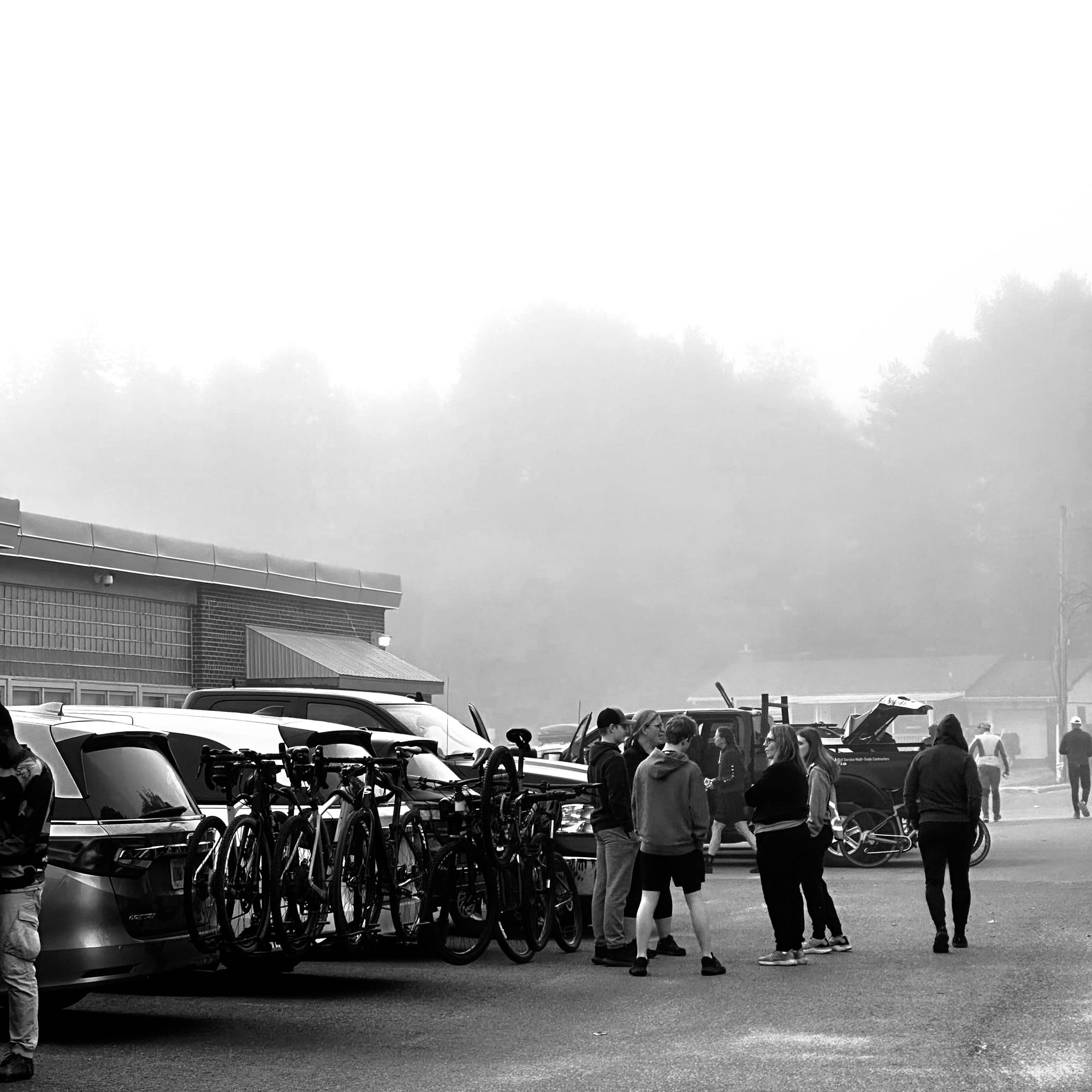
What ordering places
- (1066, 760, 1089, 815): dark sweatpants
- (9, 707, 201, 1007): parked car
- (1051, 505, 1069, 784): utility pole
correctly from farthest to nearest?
1. (1051, 505, 1069, 784): utility pole
2. (1066, 760, 1089, 815): dark sweatpants
3. (9, 707, 201, 1007): parked car

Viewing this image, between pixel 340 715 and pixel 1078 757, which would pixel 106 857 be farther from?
pixel 1078 757

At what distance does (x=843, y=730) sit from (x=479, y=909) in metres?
12.7

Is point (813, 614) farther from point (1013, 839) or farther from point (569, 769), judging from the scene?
point (569, 769)

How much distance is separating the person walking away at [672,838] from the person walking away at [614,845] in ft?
1.50

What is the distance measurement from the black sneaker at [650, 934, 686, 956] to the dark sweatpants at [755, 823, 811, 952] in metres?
0.88

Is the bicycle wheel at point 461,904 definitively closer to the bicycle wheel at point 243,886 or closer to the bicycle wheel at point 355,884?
the bicycle wheel at point 355,884

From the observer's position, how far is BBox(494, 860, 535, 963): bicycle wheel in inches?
437

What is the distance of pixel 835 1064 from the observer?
7.56m

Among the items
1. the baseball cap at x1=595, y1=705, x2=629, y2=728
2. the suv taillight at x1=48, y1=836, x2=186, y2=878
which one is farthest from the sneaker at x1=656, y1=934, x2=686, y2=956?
the suv taillight at x1=48, y1=836, x2=186, y2=878

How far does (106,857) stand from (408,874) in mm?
2664

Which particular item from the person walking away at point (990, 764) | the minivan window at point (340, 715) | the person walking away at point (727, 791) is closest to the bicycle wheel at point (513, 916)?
the minivan window at point (340, 715)

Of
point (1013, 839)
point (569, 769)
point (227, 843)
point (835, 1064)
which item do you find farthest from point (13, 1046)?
point (1013, 839)

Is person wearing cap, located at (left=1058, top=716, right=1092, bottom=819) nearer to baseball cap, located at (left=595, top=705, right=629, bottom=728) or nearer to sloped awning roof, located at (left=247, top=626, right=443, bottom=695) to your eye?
sloped awning roof, located at (left=247, top=626, right=443, bottom=695)

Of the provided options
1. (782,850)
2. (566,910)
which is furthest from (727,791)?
(782,850)
